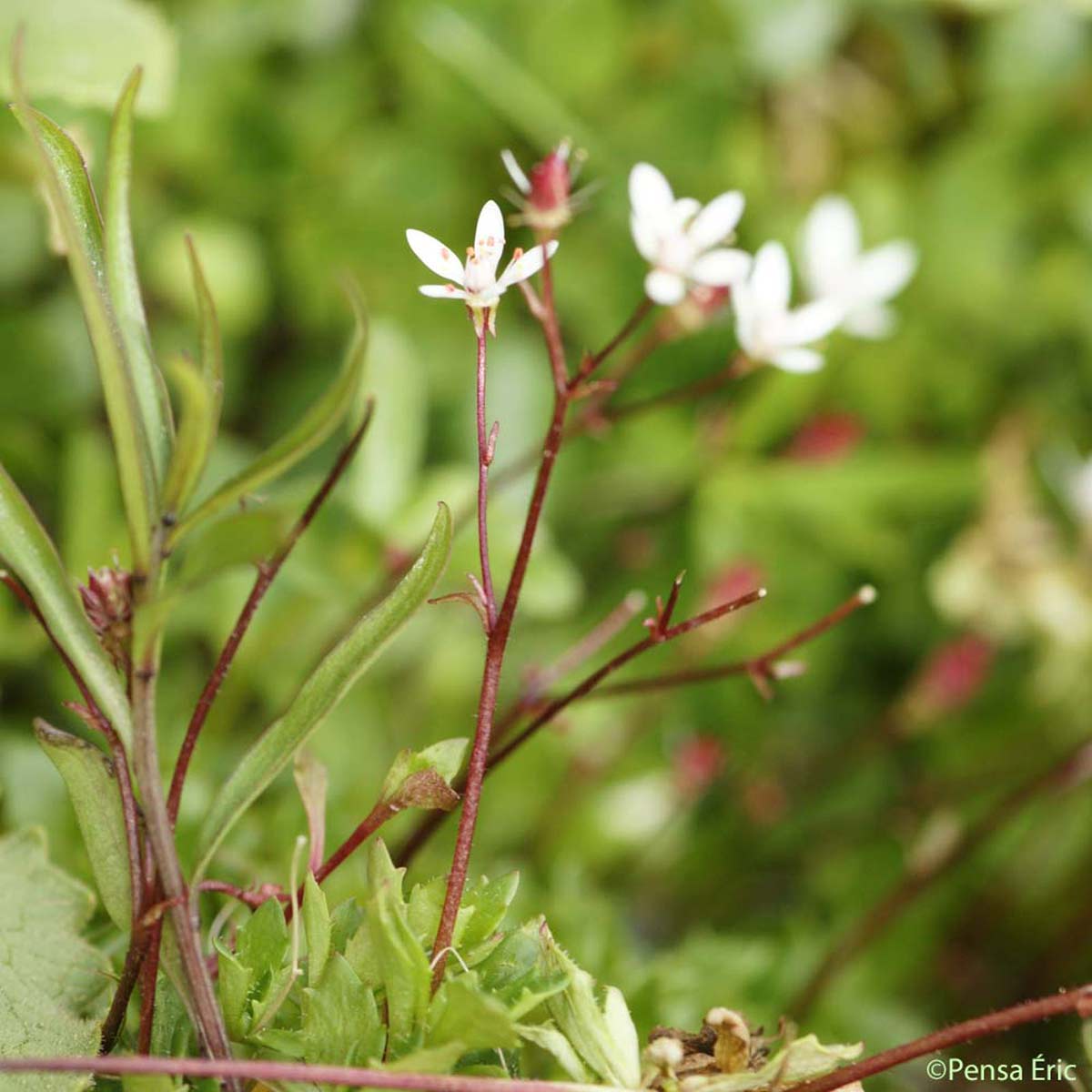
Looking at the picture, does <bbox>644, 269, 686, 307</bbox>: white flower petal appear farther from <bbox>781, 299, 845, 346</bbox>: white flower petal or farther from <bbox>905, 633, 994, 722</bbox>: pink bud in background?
<bbox>905, 633, 994, 722</bbox>: pink bud in background

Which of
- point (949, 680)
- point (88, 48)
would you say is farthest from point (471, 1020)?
point (949, 680)

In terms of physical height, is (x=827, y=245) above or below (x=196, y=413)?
above

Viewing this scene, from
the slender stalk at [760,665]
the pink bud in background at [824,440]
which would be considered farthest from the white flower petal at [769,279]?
the pink bud in background at [824,440]

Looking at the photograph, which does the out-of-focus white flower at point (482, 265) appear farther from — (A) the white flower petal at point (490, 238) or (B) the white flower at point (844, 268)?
(B) the white flower at point (844, 268)

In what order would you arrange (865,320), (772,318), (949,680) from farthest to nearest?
(949,680)
(865,320)
(772,318)

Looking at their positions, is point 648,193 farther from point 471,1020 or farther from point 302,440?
point 471,1020
